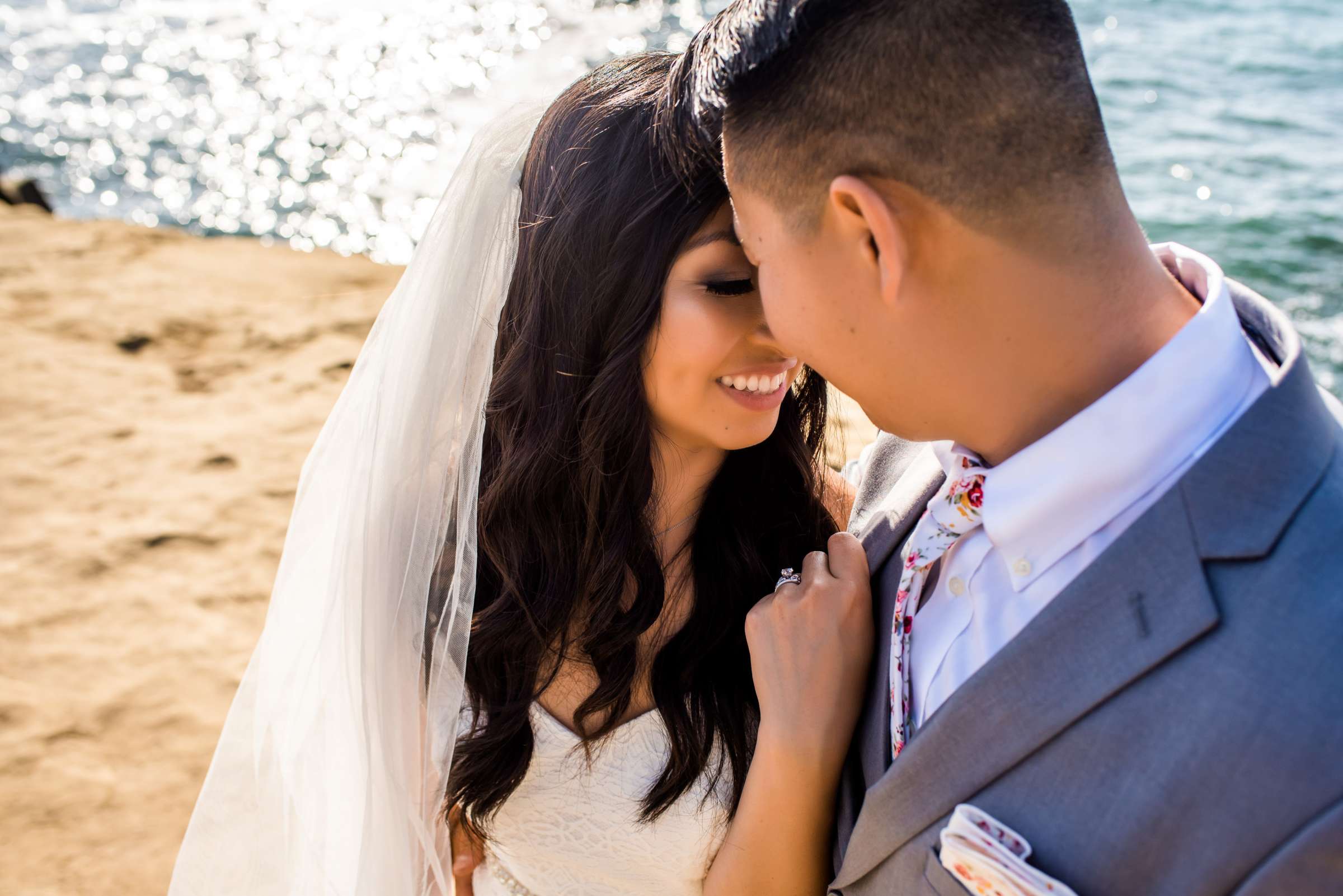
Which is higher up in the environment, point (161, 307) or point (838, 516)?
point (838, 516)

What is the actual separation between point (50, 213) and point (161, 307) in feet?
8.21

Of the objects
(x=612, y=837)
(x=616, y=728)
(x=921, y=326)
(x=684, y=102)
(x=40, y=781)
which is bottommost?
(x=40, y=781)

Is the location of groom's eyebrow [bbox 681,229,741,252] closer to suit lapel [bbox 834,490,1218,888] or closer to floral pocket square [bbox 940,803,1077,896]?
suit lapel [bbox 834,490,1218,888]

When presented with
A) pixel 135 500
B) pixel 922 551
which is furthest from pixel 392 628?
pixel 135 500

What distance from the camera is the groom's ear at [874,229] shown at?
1.48m

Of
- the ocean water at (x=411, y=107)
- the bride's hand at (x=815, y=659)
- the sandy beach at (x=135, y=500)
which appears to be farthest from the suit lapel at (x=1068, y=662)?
the ocean water at (x=411, y=107)

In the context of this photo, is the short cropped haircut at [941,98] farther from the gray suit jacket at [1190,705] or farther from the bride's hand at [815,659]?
the bride's hand at [815,659]

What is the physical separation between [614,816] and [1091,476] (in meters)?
1.22

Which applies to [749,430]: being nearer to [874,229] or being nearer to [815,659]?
[815,659]

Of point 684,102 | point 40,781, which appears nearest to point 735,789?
point 684,102

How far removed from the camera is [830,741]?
5.88 ft

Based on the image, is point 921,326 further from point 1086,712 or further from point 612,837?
point 612,837

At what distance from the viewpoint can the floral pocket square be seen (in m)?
1.29

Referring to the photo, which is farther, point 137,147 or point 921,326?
point 137,147
